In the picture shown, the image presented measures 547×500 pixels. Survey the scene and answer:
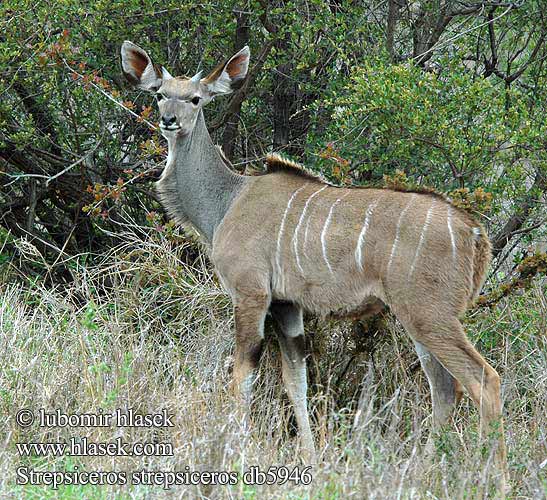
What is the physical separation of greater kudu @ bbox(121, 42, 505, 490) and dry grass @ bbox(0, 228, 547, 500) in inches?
7.7

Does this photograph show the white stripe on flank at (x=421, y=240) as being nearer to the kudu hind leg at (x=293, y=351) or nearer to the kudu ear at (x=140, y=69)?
the kudu hind leg at (x=293, y=351)

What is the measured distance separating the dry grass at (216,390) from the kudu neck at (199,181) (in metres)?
0.44

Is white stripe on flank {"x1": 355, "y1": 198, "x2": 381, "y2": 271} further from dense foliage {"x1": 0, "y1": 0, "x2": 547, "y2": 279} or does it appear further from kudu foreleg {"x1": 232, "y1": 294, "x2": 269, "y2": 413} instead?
dense foliage {"x1": 0, "y1": 0, "x2": 547, "y2": 279}

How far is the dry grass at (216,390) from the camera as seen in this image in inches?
129

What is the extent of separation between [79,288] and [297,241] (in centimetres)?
156

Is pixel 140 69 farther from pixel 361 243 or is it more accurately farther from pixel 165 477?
pixel 165 477

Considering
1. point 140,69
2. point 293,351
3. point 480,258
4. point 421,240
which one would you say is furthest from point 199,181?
point 480,258

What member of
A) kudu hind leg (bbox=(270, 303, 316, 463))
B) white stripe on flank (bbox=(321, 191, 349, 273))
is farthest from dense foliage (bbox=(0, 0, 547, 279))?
kudu hind leg (bbox=(270, 303, 316, 463))

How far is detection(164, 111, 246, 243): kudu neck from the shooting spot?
4.73 meters

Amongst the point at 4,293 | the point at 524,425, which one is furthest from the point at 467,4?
the point at 4,293

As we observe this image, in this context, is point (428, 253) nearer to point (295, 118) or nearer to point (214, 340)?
point (214, 340)

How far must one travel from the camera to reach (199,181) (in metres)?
4.79

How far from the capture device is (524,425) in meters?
4.36

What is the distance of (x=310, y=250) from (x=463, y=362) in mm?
823
